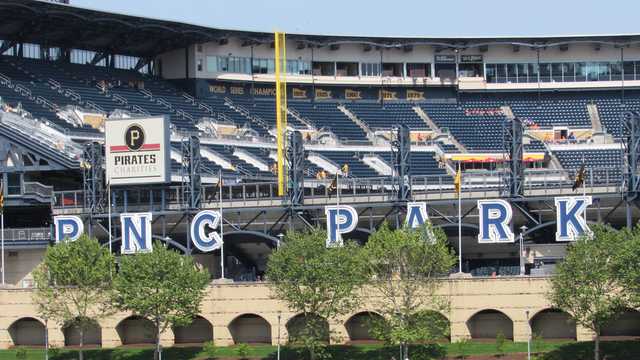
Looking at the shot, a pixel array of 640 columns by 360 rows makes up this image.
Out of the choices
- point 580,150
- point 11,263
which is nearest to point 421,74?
point 580,150

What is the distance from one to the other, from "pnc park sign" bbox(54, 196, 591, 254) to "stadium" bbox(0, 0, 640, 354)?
99 centimetres

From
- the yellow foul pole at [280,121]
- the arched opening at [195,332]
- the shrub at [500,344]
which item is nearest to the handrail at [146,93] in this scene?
the yellow foul pole at [280,121]

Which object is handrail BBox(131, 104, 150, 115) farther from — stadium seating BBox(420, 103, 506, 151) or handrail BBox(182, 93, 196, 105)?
stadium seating BBox(420, 103, 506, 151)

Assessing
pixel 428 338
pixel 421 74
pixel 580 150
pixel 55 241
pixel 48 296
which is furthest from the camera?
pixel 421 74

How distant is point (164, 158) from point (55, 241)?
934 centimetres

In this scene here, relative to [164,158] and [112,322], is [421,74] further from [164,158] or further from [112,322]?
[112,322]

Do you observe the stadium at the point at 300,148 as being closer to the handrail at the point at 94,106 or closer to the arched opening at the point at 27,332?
the arched opening at the point at 27,332

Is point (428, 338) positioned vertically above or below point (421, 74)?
below

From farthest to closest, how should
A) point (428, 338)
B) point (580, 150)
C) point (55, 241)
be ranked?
point (580, 150)
point (55, 241)
point (428, 338)

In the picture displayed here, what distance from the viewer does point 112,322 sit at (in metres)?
89.4

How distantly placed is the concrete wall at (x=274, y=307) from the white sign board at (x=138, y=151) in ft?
42.7

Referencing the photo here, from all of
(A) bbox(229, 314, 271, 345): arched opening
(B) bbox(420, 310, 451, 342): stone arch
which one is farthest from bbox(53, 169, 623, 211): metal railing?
(B) bbox(420, 310, 451, 342): stone arch

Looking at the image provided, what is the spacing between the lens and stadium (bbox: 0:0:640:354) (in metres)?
89.8

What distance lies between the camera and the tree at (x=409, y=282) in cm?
7969
